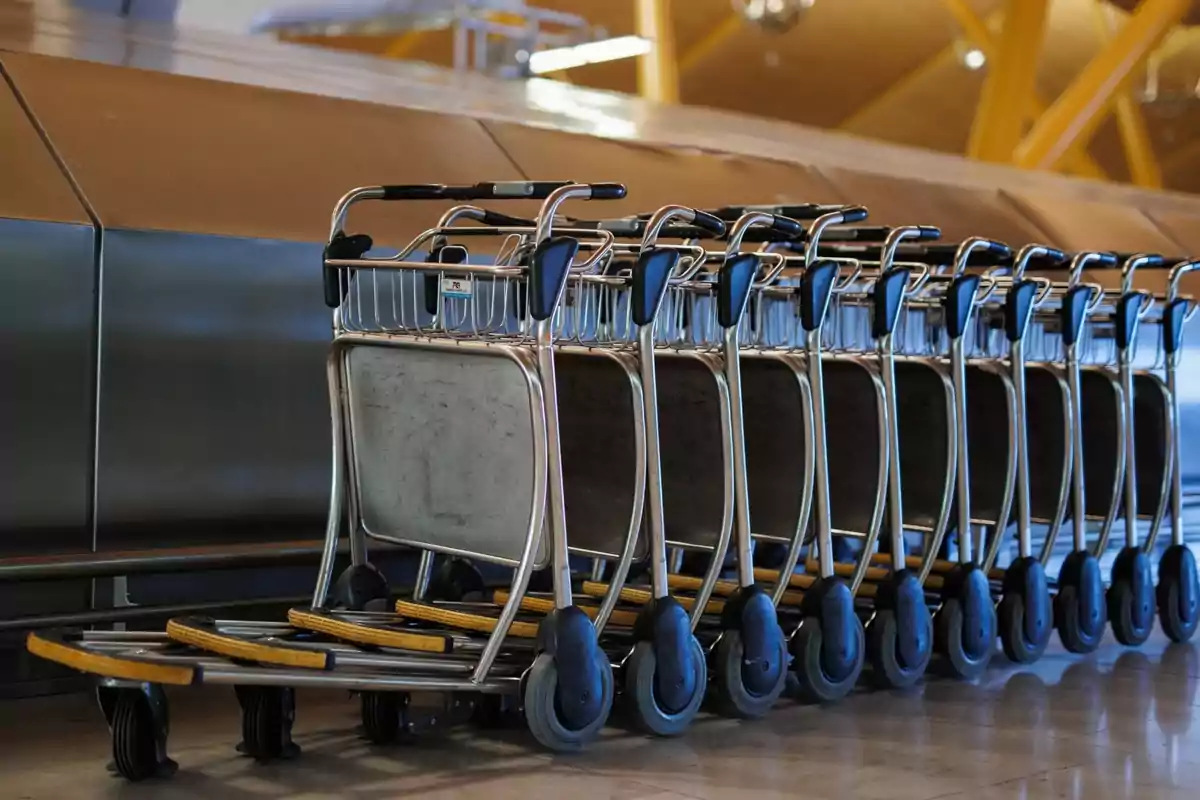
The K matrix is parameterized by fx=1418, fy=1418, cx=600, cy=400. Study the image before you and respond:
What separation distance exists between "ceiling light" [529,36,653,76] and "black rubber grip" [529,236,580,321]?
581 centimetres

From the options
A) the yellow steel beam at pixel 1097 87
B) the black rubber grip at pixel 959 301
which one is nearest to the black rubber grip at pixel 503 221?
the black rubber grip at pixel 959 301

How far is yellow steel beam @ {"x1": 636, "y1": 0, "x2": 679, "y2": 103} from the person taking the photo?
12.3 metres

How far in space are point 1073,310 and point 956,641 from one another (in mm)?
1086

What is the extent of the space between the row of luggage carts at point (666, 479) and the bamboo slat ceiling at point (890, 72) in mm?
13573

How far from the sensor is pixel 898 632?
3.85 meters

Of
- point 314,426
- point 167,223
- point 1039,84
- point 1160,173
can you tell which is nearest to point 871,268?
point 314,426

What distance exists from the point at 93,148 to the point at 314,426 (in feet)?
3.43

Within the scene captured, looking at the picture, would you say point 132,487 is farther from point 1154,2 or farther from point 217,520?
point 1154,2

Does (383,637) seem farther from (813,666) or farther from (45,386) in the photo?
(45,386)

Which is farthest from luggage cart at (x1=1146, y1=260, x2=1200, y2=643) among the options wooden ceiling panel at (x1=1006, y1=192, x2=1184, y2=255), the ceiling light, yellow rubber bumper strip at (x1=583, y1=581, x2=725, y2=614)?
the ceiling light

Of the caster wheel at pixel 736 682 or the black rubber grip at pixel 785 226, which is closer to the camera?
the caster wheel at pixel 736 682

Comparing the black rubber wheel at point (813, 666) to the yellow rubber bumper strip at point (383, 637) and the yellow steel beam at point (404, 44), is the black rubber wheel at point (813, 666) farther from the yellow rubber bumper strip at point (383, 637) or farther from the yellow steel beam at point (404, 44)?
the yellow steel beam at point (404, 44)

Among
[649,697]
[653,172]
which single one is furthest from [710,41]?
[649,697]

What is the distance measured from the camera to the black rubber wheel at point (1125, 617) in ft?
15.1
